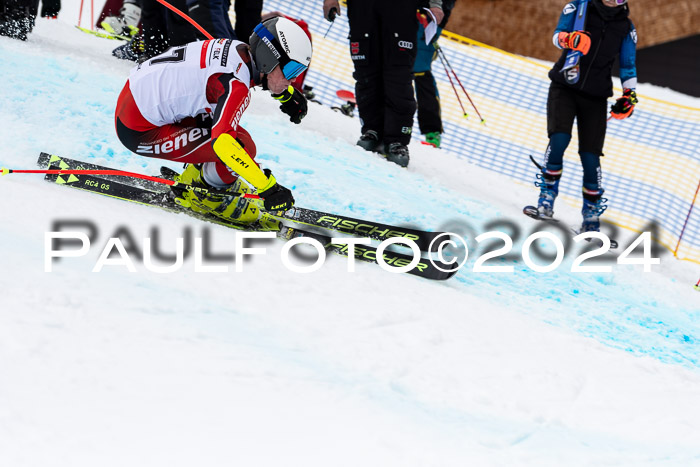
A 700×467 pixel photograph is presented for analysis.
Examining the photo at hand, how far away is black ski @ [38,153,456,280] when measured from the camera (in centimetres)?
351

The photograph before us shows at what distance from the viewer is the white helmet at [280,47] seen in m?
3.27

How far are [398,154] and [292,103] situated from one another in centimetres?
181

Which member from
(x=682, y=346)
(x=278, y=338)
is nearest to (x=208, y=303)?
(x=278, y=338)

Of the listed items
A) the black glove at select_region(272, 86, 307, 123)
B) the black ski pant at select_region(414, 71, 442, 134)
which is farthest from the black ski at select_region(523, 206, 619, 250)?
the black glove at select_region(272, 86, 307, 123)

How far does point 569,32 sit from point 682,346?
2694mm

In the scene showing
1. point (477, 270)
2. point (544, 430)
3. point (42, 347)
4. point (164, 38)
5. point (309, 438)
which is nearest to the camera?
point (309, 438)

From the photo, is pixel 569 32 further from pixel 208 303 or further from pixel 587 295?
pixel 208 303

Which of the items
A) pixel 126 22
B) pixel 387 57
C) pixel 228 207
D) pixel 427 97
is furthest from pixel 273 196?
pixel 126 22

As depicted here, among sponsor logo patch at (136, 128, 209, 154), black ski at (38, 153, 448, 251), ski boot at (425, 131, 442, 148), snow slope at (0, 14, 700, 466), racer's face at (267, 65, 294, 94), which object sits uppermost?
racer's face at (267, 65, 294, 94)

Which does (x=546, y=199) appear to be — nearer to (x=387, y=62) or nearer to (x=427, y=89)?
A: (x=387, y=62)

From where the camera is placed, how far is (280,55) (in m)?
3.28

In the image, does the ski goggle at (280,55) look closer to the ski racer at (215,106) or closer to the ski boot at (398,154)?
the ski racer at (215,106)

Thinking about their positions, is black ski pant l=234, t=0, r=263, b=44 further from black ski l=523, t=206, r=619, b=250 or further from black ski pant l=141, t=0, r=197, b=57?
black ski l=523, t=206, r=619, b=250

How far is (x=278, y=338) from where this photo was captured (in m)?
2.51
